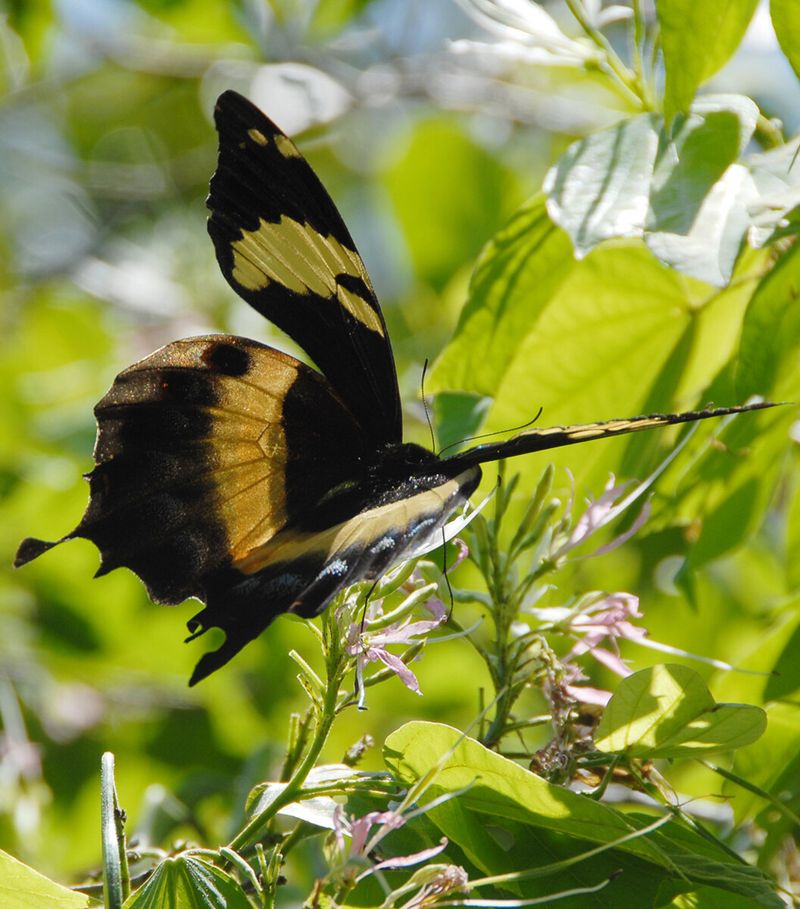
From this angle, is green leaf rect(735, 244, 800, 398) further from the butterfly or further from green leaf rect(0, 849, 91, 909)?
green leaf rect(0, 849, 91, 909)

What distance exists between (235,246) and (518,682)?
59cm

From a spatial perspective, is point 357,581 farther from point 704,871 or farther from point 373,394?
point 373,394

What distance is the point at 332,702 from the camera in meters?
0.99

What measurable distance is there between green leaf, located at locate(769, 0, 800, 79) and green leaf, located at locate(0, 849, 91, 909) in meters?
0.94

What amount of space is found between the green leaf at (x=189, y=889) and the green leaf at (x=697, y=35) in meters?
0.80

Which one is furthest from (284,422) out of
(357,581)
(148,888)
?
(148,888)

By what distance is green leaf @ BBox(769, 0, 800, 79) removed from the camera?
3.42 feet

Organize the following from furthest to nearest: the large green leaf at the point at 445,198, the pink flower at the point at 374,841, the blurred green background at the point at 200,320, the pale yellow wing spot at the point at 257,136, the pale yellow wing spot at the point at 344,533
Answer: the large green leaf at the point at 445,198
the blurred green background at the point at 200,320
the pale yellow wing spot at the point at 257,136
the pale yellow wing spot at the point at 344,533
the pink flower at the point at 374,841

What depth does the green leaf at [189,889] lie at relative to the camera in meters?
0.90

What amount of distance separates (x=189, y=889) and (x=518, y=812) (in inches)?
10.3

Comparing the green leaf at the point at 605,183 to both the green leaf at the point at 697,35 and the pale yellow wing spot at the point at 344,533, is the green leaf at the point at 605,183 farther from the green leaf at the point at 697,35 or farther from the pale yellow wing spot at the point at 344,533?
the pale yellow wing spot at the point at 344,533

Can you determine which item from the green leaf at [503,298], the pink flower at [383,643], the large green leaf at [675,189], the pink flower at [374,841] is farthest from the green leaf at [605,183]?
the pink flower at [374,841]

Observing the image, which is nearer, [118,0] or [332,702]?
[332,702]

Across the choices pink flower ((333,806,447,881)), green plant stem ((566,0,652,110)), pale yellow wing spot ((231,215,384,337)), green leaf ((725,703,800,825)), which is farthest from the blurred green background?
pink flower ((333,806,447,881))
